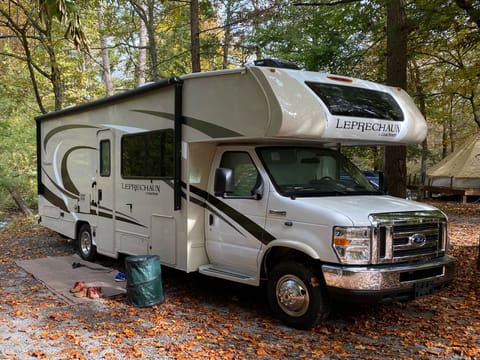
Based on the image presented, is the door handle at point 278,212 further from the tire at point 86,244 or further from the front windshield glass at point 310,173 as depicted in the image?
the tire at point 86,244

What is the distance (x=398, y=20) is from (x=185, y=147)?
4.99m

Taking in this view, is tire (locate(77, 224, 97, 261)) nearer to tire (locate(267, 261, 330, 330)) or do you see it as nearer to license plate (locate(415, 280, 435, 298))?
tire (locate(267, 261, 330, 330))

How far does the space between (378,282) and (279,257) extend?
1300mm

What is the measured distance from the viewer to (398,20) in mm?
8609

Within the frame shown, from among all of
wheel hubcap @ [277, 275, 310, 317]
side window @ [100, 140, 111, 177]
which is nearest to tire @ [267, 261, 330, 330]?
wheel hubcap @ [277, 275, 310, 317]

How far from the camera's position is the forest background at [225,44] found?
8.19m

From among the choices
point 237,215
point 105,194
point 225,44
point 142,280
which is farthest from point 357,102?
point 225,44

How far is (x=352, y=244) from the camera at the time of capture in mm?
4781

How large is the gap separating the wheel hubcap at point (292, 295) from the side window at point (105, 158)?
430 cm

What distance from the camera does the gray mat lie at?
270 inches

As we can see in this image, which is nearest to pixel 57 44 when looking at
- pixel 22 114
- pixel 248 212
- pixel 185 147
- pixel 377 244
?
pixel 22 114

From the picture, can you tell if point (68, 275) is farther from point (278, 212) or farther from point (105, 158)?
point (278, 212)

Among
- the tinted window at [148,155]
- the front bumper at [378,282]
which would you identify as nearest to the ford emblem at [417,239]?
the front bumper at [378,282]

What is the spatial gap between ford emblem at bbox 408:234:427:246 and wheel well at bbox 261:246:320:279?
1.13 meters
